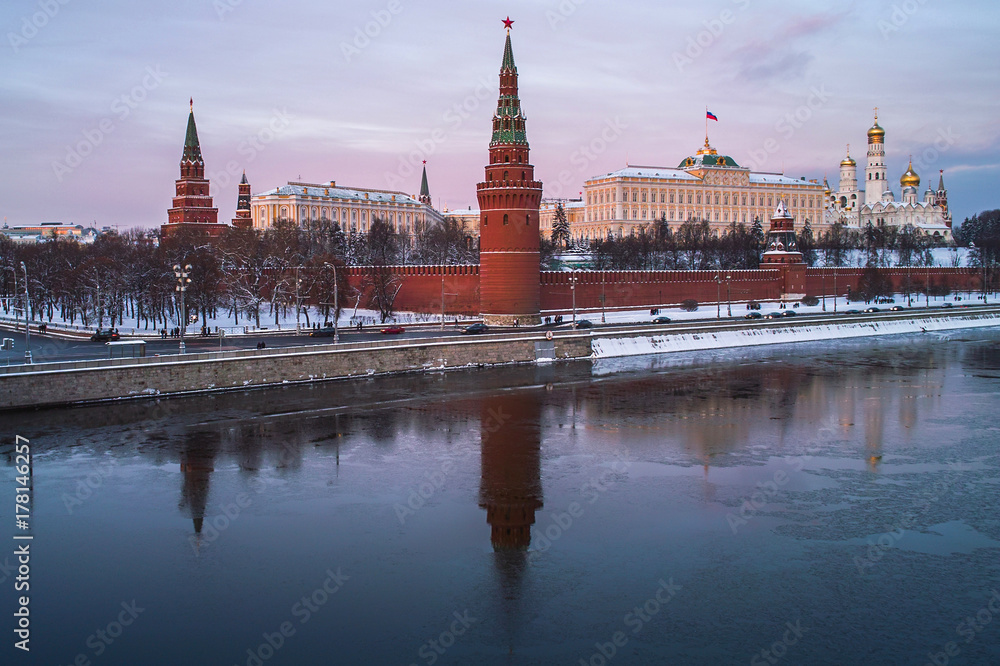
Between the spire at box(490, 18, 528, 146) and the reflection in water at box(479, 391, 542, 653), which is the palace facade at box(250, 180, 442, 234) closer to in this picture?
the spire at box(490, 18, 528, 146)

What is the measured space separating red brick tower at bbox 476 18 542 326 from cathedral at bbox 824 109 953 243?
6915cm

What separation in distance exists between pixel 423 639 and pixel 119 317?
3745 cm

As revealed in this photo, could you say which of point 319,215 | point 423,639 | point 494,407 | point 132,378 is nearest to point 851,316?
point 494,407

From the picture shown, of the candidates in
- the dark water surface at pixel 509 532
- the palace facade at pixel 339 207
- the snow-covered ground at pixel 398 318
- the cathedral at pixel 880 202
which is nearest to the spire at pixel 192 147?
the snow-covered ground at pixel 398 318

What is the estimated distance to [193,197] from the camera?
2206 inches

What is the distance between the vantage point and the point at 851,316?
157 ft

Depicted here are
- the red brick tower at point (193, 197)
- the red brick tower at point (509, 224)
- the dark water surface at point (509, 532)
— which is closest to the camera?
the dark water surface at point (509, 532)

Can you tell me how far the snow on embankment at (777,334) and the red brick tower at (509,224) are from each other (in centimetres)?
588

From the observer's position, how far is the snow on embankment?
3766cm

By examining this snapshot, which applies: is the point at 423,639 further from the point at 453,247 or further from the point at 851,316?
the point at 453,247

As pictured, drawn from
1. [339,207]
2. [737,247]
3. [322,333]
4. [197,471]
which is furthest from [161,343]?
[339,207]

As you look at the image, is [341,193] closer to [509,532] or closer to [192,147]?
[192,147]

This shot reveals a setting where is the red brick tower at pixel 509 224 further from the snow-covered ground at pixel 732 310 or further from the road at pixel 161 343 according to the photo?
the snow-covered ground at pixel 732 310

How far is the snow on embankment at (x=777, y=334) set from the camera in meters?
37.7
